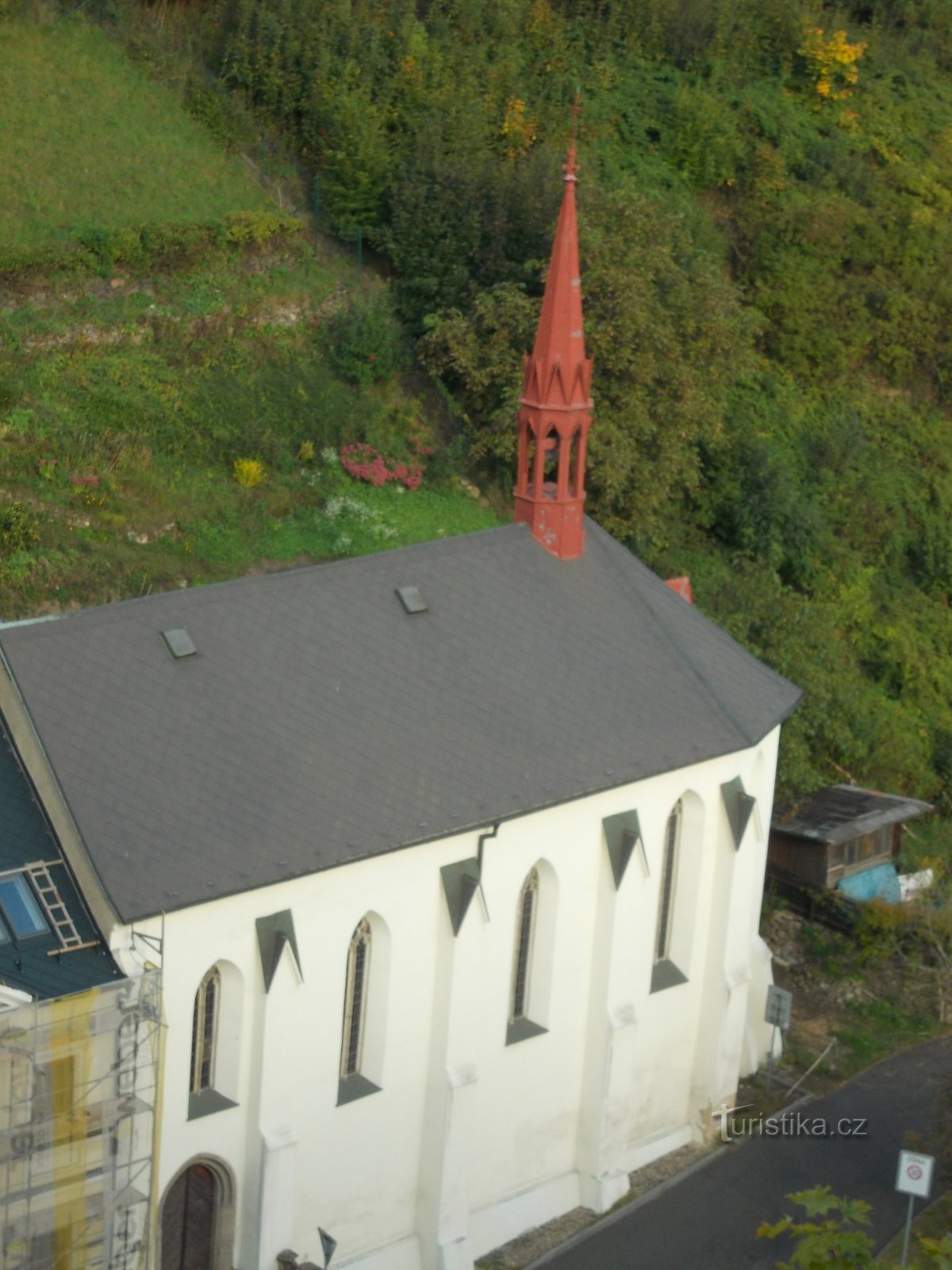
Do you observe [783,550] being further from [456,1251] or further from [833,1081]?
[456,1251]

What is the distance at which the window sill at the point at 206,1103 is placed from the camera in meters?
25.1

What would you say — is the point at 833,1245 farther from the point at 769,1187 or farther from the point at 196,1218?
the point at 769,1187

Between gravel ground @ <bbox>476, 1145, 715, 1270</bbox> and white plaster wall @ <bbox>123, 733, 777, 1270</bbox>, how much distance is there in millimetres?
270

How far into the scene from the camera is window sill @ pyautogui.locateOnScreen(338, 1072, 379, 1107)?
88.2 ft

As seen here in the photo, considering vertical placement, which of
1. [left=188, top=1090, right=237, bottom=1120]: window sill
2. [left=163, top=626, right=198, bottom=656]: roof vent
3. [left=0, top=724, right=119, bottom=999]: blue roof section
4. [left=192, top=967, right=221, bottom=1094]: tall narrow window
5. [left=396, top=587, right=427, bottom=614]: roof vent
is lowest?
[left=188, top=1090, right=237, bottom=1120]: window sill

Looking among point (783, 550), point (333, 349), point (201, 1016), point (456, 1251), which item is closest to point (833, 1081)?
point (456, 1251)

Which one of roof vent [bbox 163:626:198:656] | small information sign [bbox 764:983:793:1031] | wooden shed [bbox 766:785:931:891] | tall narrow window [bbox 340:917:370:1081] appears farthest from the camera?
wooden shed [bbox 766:785:931:891]

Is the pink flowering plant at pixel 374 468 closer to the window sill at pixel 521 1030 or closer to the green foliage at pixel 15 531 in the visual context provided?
the green foliage at pixel 15 531

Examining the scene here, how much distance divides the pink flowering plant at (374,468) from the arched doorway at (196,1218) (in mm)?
22481

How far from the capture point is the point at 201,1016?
25.2m

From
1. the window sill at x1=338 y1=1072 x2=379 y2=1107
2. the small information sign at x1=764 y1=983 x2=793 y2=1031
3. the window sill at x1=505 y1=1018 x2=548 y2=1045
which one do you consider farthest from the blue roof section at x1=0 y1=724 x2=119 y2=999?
the small information sign at x1=764 y1=983 x2=793 y2=1031

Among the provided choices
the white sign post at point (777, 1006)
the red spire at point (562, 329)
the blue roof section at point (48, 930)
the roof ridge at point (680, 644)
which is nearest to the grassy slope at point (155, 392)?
the roof ridge at point (680, 644)

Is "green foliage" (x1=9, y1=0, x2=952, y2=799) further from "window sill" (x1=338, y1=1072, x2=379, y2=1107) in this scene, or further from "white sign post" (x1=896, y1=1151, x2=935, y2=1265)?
"window sill" (x1=338, y1=1072, x2=379, y2=1107)

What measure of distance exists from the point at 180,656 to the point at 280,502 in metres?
17.3
